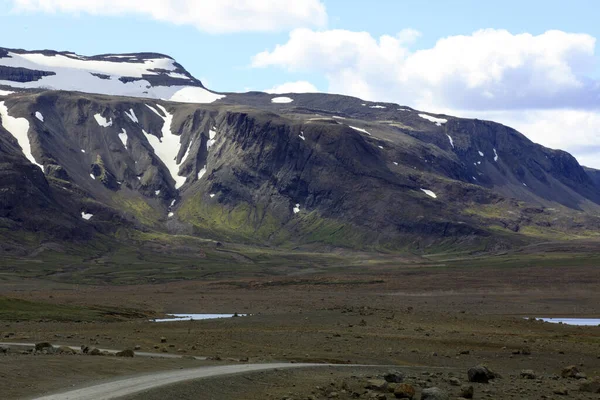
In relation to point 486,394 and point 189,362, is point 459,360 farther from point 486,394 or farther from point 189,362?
point 189,362

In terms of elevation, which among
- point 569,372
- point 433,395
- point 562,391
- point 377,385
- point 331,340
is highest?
point 433,395

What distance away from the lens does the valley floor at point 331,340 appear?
Answer: 112 ft

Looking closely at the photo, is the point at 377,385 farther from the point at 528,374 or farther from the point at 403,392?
the point at 528,374

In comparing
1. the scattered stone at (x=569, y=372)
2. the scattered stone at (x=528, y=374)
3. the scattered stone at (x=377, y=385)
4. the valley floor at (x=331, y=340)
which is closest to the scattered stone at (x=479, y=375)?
the valley floor at (x=331, y=340)

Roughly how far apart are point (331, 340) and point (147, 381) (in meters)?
25.2

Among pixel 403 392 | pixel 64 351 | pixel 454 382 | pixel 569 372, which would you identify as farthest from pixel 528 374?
pixel 64 351

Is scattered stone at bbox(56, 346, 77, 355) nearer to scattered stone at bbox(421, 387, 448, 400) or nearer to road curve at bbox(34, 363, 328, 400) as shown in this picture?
road curve at bbox(34, 363, 328, 400)

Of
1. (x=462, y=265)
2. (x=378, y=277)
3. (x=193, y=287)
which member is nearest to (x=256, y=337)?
(x=193, y=287)

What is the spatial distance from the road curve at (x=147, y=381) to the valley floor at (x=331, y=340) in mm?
778

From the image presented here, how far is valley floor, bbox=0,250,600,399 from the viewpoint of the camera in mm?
34156

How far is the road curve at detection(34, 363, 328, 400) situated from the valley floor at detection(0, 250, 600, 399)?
0.78 metres

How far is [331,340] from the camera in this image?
56531 millimetres

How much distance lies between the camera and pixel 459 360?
49438mm

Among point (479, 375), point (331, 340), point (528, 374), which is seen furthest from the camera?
point (331, 340)
